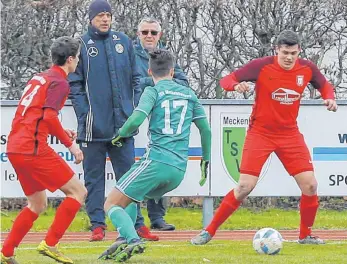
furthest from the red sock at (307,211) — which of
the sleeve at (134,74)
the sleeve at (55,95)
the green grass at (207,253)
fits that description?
the sleeve at (55,95)

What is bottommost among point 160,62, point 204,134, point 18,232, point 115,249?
point 115,249

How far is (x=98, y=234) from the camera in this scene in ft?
36.8

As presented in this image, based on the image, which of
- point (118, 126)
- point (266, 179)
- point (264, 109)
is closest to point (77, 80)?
point (118, 126)

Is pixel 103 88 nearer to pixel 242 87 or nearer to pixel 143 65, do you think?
pixel 143 65

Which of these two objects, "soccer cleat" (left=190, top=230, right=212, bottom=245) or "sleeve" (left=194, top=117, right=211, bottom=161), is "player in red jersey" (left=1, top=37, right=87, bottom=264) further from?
"soccer cleat" (left=190, top=230, right=212, bottom=245)

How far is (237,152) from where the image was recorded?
A: 41.3ft

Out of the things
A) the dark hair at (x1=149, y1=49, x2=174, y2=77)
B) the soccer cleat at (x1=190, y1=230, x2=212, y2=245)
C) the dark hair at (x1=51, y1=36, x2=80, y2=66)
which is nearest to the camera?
the dark hair at (x1=51, y1=36, x2=80, y2=66)

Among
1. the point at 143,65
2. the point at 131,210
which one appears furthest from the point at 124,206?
the point at 143,65

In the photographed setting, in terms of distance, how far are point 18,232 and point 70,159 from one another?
3.76m

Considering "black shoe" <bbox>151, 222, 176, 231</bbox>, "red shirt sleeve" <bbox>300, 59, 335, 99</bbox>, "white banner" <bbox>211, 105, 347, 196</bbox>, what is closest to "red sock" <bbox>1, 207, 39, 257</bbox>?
"red shirt sleeve" <bbox>300, 59, 335, 99</bbox>

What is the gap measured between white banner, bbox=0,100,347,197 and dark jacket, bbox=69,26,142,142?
4.39 feet

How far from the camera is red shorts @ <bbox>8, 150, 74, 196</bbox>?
8672 mm

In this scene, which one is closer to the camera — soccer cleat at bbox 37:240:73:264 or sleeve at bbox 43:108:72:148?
sleeve at bbox 43:108:72:148

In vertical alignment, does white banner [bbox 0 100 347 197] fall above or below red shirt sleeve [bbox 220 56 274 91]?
below
